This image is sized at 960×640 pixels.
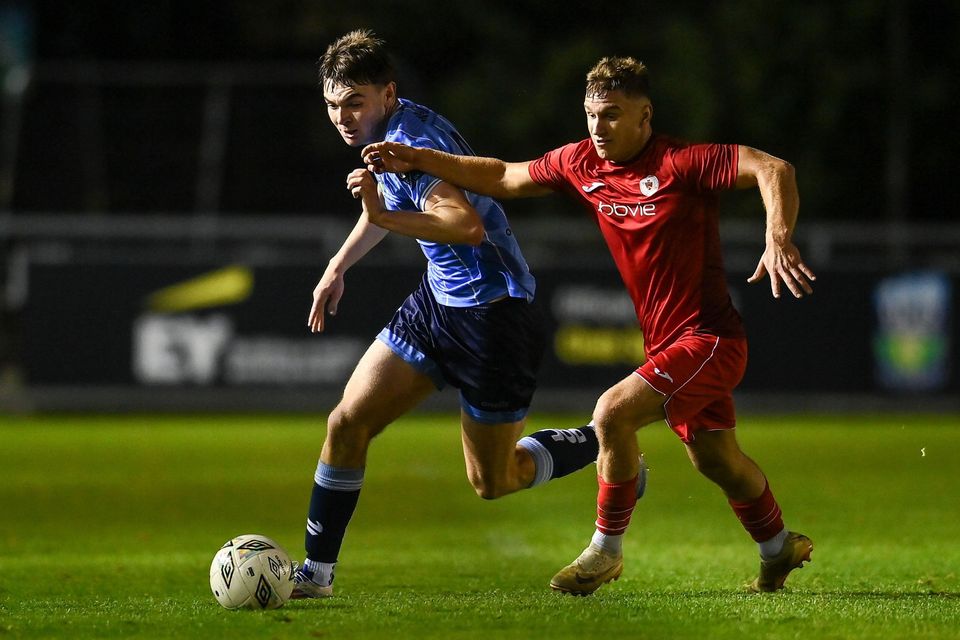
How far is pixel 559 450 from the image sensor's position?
827 cm

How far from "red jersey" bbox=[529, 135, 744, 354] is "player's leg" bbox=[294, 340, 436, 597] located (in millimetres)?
1107

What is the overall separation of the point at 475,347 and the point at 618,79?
138 centimetres

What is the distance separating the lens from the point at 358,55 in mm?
7223

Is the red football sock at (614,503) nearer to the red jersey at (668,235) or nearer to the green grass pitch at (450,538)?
the green grass pitch at (450,538)

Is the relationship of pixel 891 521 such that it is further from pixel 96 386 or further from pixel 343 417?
pixel 96 386

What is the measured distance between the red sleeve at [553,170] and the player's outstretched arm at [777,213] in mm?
874

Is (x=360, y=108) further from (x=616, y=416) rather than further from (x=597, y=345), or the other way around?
(x=597, y=345)

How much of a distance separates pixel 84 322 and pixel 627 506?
13394mm

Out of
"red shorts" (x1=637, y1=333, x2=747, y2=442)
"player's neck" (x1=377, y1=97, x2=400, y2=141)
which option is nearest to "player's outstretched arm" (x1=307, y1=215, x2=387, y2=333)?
"player's neck" (x1=377, y1=97, x2=400, y2=141)

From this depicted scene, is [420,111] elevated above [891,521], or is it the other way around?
[420,111]

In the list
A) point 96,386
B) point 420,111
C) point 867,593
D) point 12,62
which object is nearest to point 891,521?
point 867,593

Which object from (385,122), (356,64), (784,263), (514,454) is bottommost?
(514,454)

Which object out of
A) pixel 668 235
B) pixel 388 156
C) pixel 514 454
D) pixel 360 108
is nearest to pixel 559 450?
pixel 514 454

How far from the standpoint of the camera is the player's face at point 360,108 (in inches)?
286
